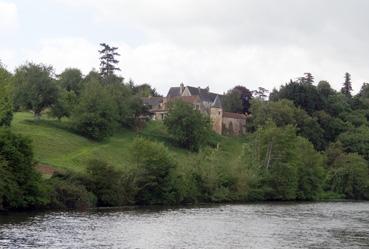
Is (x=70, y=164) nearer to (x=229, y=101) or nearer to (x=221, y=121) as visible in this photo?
(x=221, y=121)

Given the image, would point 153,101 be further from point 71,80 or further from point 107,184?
point 107,184

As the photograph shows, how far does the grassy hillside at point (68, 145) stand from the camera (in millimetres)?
105106

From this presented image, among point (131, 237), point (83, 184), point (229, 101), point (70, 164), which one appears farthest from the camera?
point (229, 101)

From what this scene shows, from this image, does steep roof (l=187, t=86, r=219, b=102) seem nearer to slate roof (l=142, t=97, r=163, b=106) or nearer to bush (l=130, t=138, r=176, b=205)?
slate roof (l=142, t=97, r=163, b=106)

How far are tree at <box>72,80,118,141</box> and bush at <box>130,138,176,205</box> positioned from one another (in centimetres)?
4157

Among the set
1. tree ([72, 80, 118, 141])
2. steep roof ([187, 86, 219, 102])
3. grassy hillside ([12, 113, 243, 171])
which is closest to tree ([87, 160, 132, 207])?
grassy hillside ([12, 113, 243, 171])

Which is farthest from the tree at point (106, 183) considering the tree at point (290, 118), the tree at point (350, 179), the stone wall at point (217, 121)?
the stone wall at point (217, 121)

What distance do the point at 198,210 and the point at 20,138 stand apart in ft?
81.1

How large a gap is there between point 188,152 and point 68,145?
107 feet

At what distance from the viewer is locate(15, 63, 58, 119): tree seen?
423 feet

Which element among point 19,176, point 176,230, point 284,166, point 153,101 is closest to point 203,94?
point 153,101

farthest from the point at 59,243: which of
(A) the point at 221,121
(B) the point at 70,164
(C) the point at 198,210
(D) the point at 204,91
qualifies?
(D) the point at 204,91

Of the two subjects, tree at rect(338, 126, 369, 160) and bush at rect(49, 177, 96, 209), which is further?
tree at rect(338, 126, 369, 160)

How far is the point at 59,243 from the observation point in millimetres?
43844
